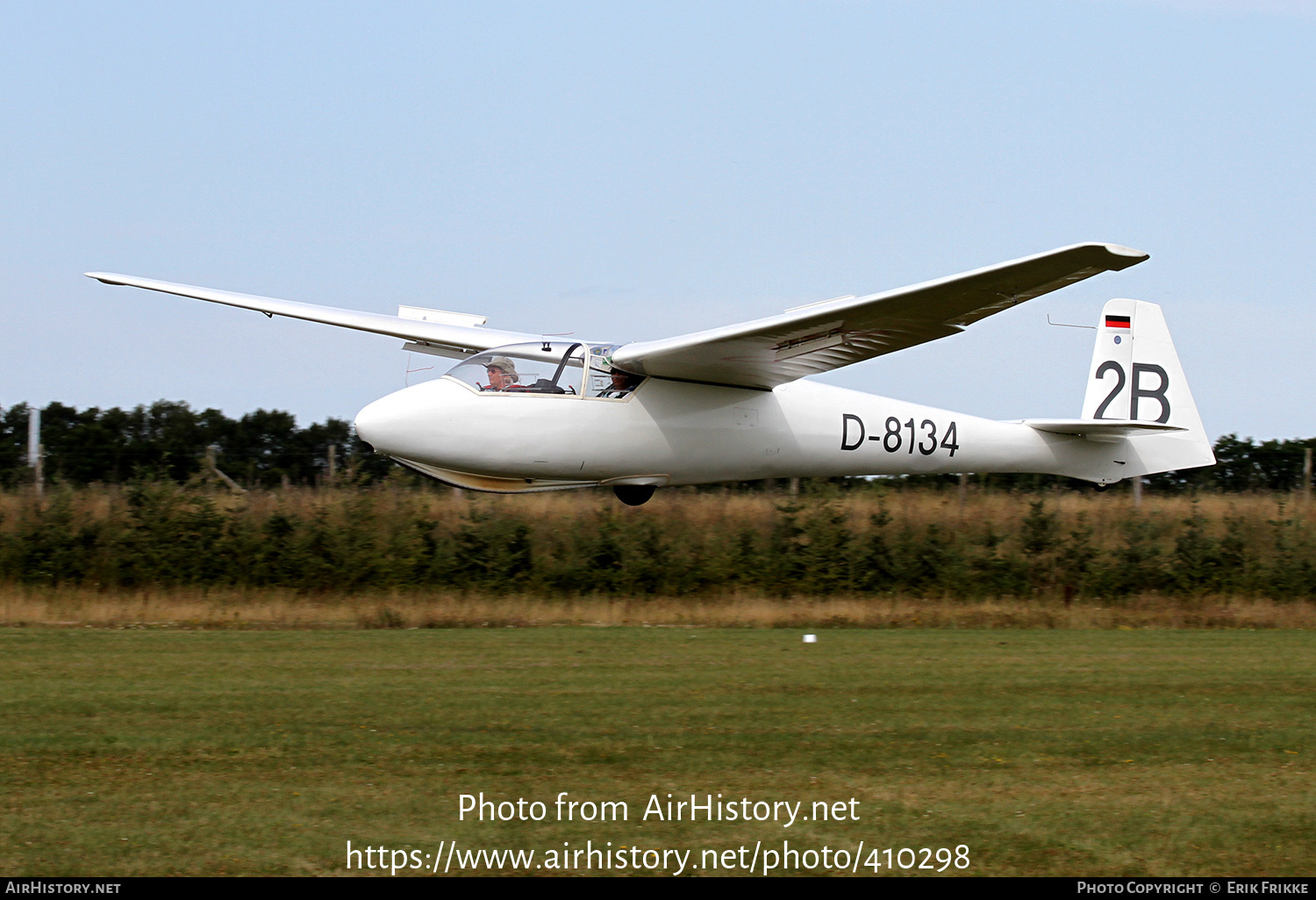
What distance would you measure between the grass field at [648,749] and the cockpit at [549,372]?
10.8ft

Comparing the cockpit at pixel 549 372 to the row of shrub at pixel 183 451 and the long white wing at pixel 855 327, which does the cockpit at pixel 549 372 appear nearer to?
the long white wing at pixel 855 327

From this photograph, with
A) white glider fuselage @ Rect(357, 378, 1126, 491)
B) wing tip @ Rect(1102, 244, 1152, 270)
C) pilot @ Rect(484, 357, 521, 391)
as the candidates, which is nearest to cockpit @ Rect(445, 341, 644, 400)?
pilot @ Rect(484, 357, 521, 391)

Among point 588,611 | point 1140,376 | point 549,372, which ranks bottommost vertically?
point 588,611

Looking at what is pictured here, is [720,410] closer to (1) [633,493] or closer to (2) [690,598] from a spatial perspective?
(1) [633,493]

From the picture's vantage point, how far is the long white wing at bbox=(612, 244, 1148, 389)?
1150 cm

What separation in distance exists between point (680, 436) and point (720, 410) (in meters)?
0.64

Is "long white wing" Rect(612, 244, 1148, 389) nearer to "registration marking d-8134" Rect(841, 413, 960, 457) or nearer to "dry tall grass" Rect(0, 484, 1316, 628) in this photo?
"registration marking d-8134" Rect(841, 413, 960, 457)

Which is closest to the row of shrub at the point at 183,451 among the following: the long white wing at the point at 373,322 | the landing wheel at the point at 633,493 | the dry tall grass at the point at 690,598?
the dry tall grass at the point at 690,598

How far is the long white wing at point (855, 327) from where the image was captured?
11.5 meters

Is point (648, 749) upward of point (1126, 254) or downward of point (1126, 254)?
downward

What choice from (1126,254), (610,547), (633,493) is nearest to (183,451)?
(610,547)

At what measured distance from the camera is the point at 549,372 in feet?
45.8
